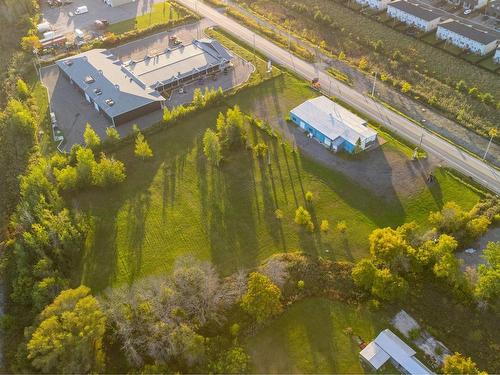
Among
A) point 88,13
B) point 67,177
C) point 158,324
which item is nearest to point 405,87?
point 67,177

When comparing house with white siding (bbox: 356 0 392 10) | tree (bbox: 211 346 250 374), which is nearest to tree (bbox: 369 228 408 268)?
tree (bbox: 211 346 250 374)

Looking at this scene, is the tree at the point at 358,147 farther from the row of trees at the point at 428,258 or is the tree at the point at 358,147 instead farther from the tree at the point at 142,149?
the tree at the point at 142,149

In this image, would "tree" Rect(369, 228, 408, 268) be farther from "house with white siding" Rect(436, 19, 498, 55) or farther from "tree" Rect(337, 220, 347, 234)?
"house with white siding" Rect(436, 19, 498, 55)

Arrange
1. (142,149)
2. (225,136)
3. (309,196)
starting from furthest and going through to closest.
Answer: (225,136), (142,149), (309,196)

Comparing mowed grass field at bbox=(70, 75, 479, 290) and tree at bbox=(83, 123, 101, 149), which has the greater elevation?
tree at bbox=(83, 123, 101, 149)

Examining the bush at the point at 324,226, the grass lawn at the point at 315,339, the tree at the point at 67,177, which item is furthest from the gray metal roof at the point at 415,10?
the tree at the point at 67,177

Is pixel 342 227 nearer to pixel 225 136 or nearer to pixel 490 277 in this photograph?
pixel 490 277
